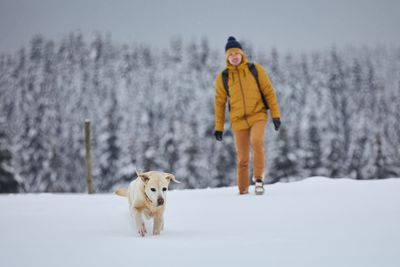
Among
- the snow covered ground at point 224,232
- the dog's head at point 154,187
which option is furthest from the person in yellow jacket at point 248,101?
the dog's head at point 154,187

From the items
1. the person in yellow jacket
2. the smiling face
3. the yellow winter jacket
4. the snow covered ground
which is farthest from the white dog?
the smiling face

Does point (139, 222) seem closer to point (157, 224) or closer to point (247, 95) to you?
point (157, 224)

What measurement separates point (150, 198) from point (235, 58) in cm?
406

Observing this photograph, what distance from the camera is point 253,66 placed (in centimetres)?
757

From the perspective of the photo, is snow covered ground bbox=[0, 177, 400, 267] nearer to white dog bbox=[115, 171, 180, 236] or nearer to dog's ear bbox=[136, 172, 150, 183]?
white dog bbox=[115, 171, 180, 236]

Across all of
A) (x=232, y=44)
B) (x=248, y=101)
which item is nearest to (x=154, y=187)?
(x=248, y=101)

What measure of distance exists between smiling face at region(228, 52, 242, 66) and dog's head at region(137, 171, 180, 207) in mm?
3835

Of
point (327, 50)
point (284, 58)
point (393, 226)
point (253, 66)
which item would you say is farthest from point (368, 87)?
point (393, 226)

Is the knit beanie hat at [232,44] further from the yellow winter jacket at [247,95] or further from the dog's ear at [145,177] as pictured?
the dog's ear at [145,177]

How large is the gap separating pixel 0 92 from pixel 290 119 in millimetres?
31821

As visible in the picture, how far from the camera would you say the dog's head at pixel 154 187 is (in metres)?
3.98

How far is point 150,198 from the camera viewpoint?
404 cm

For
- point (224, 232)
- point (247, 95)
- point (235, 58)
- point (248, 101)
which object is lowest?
point (224, 232)

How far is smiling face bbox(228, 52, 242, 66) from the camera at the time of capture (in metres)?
7.46
